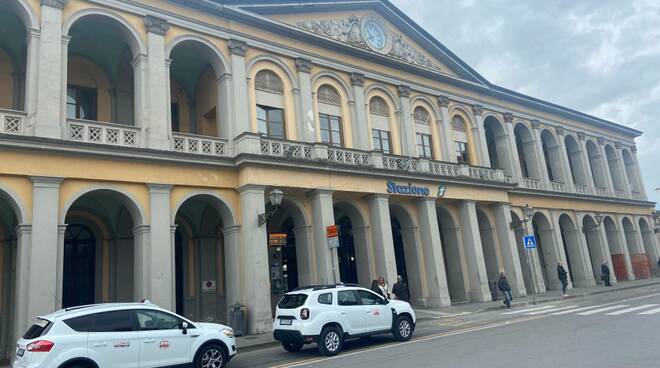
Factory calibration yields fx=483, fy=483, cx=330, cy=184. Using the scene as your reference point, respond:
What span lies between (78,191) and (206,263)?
7.18 meters

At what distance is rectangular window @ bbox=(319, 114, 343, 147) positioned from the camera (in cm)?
2323

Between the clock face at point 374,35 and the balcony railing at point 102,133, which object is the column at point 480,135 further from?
the balcony railing at point 102,133

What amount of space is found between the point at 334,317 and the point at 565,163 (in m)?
29.7

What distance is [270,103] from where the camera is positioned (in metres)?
21.5

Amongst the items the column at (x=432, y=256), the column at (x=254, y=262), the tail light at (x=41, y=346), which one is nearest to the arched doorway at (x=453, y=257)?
the column at (x=432, y=256)

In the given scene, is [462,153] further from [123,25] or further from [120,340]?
[120,340]

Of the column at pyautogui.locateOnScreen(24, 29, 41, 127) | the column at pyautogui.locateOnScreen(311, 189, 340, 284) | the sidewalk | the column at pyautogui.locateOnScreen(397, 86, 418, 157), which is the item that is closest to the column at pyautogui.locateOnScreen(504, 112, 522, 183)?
the sidewalk

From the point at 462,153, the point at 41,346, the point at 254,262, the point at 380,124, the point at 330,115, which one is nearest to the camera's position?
the point at 41,346

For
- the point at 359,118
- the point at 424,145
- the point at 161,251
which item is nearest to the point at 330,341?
the point at 161,251

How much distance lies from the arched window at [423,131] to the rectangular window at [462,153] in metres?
2.36

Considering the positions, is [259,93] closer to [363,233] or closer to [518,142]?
[363,233]

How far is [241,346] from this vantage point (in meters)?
14.4

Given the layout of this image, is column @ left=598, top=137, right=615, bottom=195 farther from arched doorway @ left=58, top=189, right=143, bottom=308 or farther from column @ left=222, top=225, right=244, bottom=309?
arched doorway @ left=58, top=189, right=143, bottom=308

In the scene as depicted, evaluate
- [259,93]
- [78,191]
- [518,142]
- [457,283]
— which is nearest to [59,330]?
[78,191]
